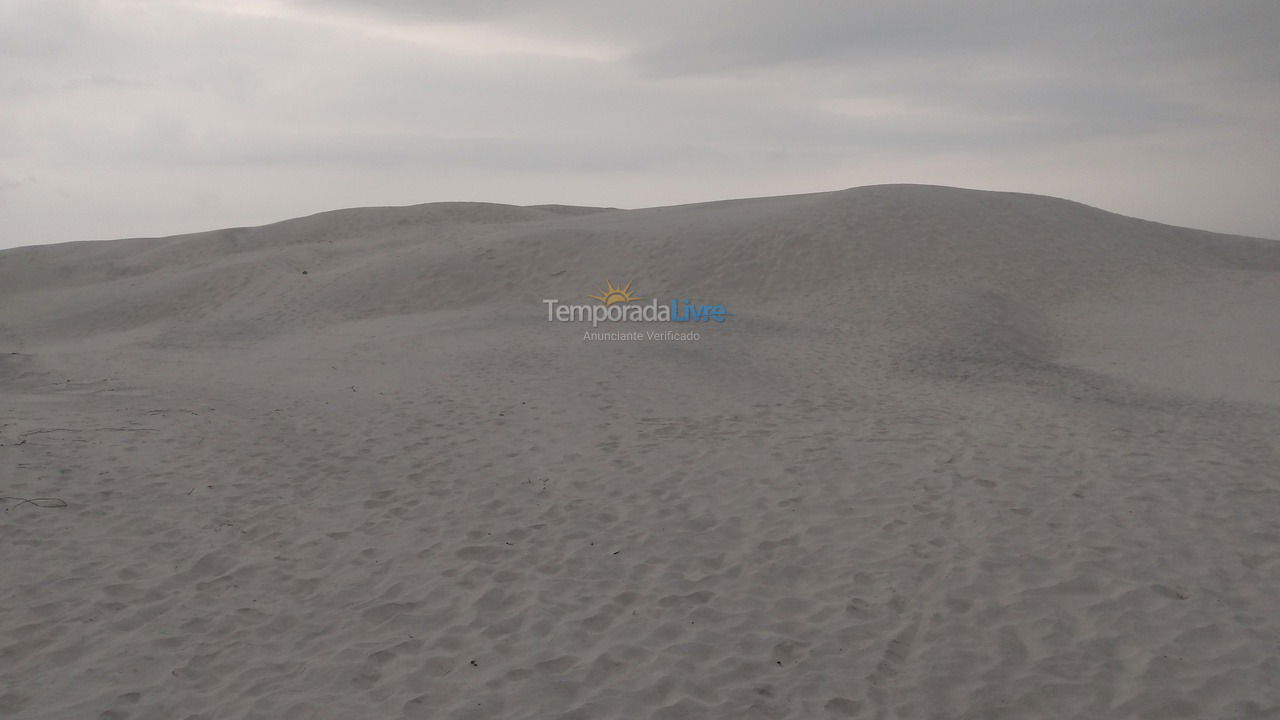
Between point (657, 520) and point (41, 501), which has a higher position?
point (41, 501)

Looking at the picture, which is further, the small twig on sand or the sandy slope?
the small twig on sand

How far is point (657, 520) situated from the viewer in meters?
7.30

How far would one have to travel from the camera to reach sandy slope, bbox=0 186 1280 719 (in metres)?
5.03

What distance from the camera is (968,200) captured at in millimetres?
23062

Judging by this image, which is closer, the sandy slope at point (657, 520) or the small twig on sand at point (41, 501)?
the sandy slope at point (657, 520)

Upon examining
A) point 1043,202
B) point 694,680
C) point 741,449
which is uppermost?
point 1043,202

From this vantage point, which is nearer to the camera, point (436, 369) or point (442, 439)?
point (442, 439)

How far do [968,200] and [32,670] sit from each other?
23126 millimetres

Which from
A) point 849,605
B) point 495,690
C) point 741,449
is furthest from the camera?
point 741,449

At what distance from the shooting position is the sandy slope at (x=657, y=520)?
5031mm

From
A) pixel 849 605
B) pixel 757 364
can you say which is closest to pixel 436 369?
pixel 757 364

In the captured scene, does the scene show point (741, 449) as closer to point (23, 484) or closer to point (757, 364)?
point (757, 364)

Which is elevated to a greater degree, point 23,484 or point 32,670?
point 23,484

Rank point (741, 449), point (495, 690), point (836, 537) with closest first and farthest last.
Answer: point (495, 690), point (836, 537), point (741, 449)
